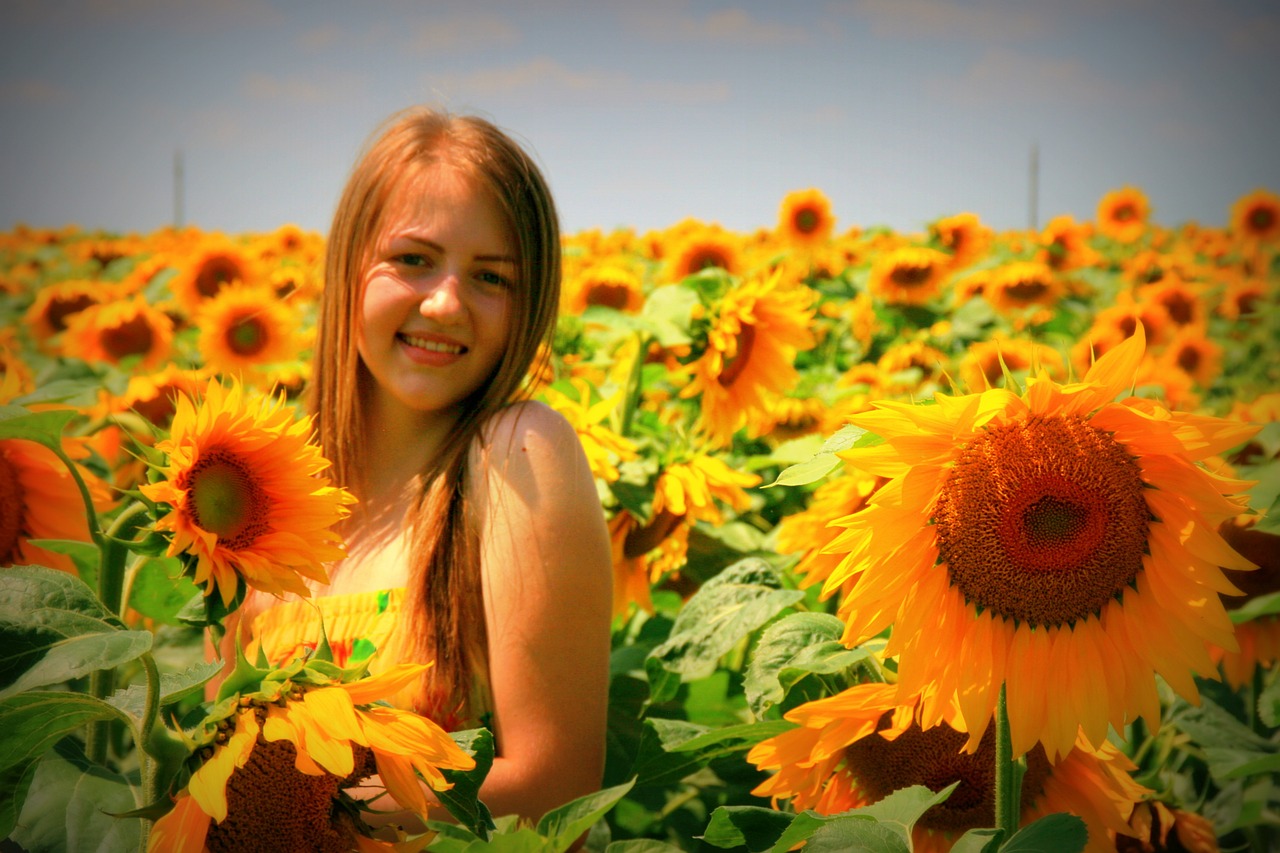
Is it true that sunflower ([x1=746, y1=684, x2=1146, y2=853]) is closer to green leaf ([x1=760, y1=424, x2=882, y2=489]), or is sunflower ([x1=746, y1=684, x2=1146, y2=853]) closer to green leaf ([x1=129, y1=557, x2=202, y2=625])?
green leaf ([x1=760, y1=424, x2=882, y2=489])

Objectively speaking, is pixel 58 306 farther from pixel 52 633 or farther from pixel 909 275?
pixel 52 633

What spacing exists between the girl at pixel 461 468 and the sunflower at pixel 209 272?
2438mm

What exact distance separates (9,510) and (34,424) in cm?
43

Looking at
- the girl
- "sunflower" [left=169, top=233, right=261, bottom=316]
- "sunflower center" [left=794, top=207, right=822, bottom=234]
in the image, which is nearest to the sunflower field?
the girl

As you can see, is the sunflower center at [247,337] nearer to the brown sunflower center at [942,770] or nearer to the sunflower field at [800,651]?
the sunflower field at [800,651]

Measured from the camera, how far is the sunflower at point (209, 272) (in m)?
4.05

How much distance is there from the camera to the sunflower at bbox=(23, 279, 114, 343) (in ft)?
13.6

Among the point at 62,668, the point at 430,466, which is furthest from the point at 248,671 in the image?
the point at 430,466

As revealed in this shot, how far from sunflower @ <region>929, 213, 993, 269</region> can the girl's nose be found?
3494mm

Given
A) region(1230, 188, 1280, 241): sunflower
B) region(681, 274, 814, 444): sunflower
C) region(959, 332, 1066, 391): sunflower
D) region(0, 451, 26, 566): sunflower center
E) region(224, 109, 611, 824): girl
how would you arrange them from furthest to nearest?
region(1230, 188, 1280, 241): sunflower, region(959, 332, 1066, 391): sunflower, region(681, 274, 814, 444): sunflower, region(224, 109, 611, 824): girl, region(0, 451, 26, 566): sunflower center

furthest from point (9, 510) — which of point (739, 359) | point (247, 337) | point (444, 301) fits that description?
point (247, 337)

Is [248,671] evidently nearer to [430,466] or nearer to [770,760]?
[770,760]

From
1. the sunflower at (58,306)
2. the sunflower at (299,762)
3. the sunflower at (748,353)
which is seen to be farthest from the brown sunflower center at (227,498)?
the sunflower at (58,306)

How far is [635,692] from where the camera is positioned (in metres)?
1.84
